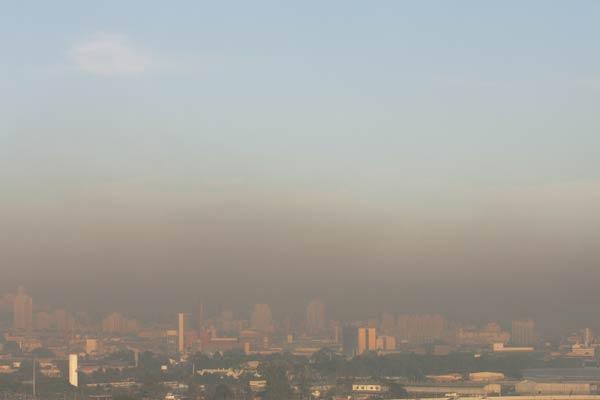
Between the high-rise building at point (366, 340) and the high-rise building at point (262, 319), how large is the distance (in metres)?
9.77

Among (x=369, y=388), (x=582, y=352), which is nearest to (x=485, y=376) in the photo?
(x=369, y=388)

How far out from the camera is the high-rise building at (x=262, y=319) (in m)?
93.8

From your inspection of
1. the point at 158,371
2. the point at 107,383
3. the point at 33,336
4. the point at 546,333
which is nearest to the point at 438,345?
the point at 546,333

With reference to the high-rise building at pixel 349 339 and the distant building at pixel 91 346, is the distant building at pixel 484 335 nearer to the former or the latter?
the high-rise building at pixel 349 339

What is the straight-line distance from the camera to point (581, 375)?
201ft

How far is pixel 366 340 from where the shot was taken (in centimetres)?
8594

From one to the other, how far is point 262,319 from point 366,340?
11121 millimetres

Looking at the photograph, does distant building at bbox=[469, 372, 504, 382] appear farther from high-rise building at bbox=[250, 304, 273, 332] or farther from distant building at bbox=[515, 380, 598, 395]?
high-rise building at bbox=[250, 304, 273, 332]

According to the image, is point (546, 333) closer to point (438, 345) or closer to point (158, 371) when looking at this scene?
point (438, 345)

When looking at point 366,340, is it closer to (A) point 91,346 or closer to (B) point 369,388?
(A) point 91,346

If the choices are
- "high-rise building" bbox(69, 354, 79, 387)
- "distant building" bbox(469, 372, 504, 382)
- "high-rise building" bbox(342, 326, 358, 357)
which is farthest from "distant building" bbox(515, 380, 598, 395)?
"high-rise building" bbox(342, 326, 358, 357)

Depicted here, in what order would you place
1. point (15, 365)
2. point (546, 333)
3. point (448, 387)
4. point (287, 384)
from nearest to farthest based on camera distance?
point (287, 384), point (448, 387), point (15, 365), point (546, 333)

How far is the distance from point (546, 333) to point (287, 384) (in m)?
49.8

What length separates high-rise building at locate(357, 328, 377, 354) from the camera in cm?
8519
